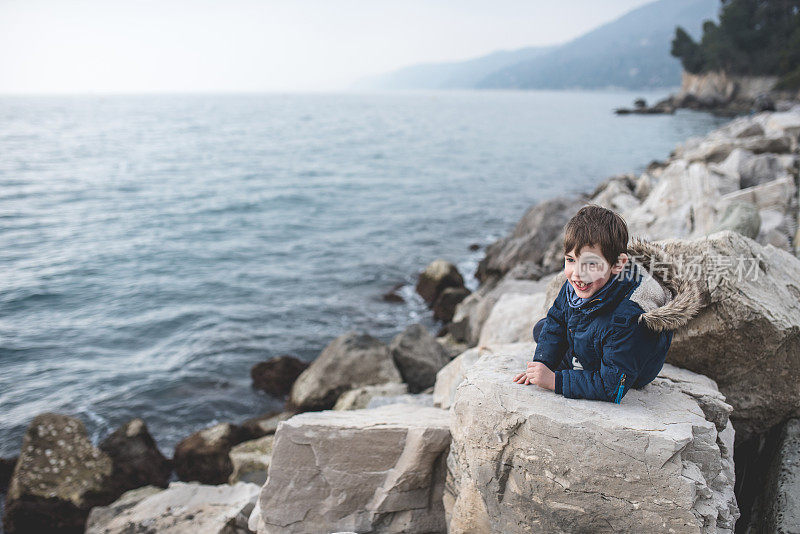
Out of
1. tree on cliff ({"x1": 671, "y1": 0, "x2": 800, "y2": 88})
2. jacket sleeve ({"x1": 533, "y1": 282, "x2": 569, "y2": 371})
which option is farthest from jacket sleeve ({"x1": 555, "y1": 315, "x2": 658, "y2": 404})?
tree on cliff ({"x1": 671, "y1": 0, "x2": 800, "y2": 88})

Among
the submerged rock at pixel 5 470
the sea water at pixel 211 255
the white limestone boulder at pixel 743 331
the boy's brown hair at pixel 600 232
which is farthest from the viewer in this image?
the sea water at pixel 211 255

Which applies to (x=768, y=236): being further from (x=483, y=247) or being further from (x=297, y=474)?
(x=483, y=247)

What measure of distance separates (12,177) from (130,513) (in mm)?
31903

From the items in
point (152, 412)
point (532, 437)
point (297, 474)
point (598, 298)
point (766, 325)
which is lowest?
point (152, 412)

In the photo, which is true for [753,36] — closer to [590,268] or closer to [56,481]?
[590,268]

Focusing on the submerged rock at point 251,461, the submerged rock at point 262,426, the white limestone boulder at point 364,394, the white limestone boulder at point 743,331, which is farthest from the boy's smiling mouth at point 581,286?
the submerged rock at point 262,426

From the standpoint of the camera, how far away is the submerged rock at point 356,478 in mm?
3791

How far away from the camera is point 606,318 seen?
9.87ft

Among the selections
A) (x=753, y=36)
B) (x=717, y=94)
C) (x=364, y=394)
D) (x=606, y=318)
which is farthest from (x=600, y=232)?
(x=717, y=94)

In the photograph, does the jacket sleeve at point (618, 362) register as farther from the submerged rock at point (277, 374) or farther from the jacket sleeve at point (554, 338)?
the submerged rock at point (277, 374)

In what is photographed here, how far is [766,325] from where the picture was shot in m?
3.46

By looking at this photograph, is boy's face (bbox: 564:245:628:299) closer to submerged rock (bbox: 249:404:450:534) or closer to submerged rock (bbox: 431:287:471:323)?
submerged rock (bbox: 249:404:450:534)

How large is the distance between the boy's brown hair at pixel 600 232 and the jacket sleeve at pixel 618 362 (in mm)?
391

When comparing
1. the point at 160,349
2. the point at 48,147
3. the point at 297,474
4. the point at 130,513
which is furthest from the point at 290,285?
the point at 48,147
